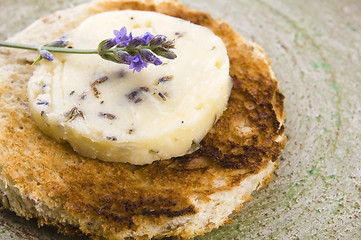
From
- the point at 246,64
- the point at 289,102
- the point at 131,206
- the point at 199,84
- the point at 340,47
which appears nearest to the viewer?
the point at 131,206

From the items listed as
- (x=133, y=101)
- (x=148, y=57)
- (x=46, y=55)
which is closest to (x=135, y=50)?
(x=148, y=57)

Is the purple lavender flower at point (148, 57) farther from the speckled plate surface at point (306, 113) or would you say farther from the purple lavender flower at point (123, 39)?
the speckled plate surface at point (306, 113)

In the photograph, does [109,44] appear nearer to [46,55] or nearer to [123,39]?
[123,39]

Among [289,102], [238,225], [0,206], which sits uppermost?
[289,102]

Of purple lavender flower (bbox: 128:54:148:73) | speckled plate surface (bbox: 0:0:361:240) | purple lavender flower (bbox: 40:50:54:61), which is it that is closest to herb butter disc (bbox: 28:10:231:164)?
purple lavender flower (bbox: 40:50:54:61)

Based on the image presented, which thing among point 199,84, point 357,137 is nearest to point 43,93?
point 199,84

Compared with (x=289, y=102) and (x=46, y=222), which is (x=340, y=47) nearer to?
(x=289, y=102)

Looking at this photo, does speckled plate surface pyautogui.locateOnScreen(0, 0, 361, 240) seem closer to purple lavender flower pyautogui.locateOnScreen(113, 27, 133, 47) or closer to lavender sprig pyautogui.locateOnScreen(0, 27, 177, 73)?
lavender sprig pyautogui.locateOnScreen(0, 27, 177, 73)
